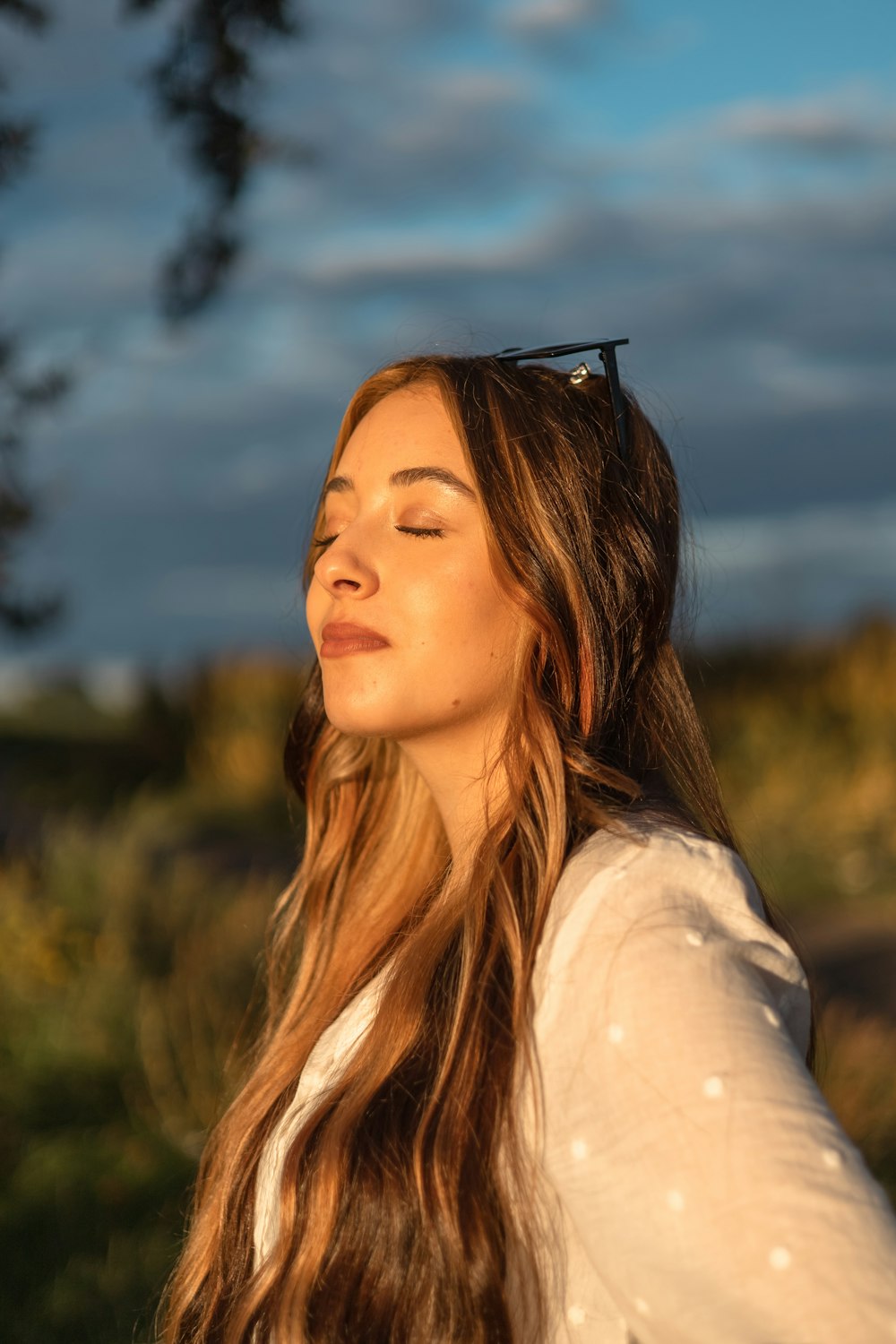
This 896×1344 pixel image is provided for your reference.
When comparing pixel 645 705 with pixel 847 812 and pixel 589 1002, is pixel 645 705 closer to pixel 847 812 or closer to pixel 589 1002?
pixel 589 1002

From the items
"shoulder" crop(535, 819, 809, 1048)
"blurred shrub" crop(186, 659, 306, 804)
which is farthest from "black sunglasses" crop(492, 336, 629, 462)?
"blurred shrub" crop(186, 659, 306, 804)

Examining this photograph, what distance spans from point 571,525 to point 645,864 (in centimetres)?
64

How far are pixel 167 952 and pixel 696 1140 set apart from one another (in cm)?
503

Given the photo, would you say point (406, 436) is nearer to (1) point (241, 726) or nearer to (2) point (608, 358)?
(2) point (608, 358)

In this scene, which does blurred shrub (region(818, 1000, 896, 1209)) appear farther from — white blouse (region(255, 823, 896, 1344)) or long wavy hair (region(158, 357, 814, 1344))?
white blouse (region(255, 823, 896, 1344))

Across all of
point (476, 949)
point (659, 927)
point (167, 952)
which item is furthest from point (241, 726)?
point (659, 927)

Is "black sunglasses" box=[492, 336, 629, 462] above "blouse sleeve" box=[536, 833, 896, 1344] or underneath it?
above

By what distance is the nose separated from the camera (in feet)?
7.31

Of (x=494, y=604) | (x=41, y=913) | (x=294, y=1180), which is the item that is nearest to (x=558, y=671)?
(x=494, y=604)

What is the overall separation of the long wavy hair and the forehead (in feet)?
0.14

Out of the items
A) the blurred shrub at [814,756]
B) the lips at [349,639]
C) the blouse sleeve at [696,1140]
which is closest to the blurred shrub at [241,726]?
the blurred shrub at [814,756]

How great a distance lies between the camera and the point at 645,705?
7.53 ft

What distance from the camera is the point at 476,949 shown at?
187 centimetres

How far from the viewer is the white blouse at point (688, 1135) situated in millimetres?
1405
